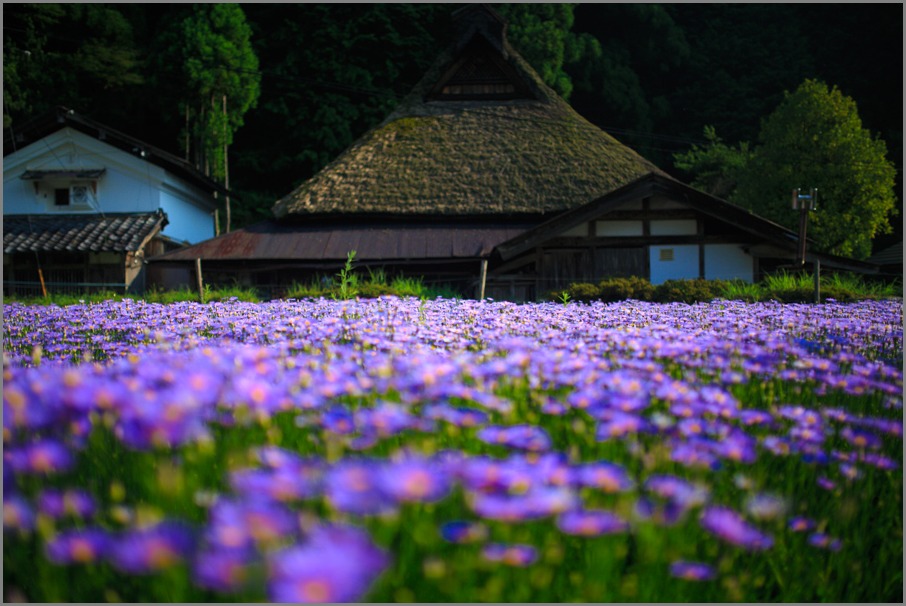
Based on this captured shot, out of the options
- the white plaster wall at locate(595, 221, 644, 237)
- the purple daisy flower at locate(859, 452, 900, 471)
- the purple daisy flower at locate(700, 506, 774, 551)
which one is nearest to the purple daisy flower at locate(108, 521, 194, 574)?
the purple daisy flower at locate(700, 506, 774, 551)

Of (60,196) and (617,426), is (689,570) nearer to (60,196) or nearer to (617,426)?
(617,426)

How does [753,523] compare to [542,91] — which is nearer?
[753,523]

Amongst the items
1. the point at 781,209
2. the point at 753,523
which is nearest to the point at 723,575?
the point at 753,523

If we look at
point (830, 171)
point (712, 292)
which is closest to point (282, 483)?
point (712, 292)

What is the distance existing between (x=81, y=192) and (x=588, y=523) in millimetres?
24120

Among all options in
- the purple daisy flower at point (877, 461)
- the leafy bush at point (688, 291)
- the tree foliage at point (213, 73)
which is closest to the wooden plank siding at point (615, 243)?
the leafy bush at point (688, 291)

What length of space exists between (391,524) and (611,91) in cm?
3251

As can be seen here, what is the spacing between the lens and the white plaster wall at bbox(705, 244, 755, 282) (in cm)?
1407

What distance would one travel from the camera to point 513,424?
190 centimetres

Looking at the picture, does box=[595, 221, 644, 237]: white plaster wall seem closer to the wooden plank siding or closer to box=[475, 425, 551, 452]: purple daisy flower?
the wooden plank siding

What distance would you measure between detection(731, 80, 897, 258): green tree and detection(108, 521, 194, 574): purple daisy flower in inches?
921

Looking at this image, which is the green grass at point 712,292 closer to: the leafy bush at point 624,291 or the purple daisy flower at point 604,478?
the leafy bush at point 624,291

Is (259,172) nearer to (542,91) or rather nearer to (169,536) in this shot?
(542,91)

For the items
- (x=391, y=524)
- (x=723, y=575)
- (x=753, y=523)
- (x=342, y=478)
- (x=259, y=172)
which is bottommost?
(x=723, y=575)
